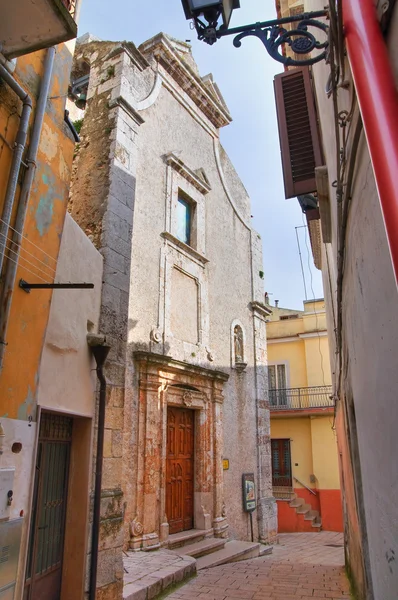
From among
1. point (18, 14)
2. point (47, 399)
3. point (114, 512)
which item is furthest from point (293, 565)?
point (18, 14)

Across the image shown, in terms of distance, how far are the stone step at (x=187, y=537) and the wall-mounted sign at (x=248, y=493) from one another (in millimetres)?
1648

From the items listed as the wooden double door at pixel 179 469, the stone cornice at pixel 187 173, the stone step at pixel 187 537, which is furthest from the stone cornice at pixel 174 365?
the stone cornice at pixel 187 173

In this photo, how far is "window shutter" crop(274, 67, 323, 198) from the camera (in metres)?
5.41

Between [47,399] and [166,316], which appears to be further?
[166,316]

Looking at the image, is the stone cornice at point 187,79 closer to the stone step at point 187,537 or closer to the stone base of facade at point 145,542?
the stone base of facade at point 145,542

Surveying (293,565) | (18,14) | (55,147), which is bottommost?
(293,565)

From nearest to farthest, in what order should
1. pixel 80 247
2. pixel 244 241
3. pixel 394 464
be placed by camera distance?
pixel 394 464 → pixel 80 247 → pixel 244 241

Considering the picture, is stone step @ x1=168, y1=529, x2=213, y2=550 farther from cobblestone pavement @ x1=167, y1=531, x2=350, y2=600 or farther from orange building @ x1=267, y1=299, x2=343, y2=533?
orange building @ x1=267, y1=299, x2=343, y2=533

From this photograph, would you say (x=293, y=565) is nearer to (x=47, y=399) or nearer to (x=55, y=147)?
(x=47, y=399)

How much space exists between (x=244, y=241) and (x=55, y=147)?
8695 mm

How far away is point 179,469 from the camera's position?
8781 mm

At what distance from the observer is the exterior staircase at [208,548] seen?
763cm

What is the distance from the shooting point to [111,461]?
5191mm

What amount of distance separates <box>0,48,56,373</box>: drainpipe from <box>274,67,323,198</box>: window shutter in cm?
276
